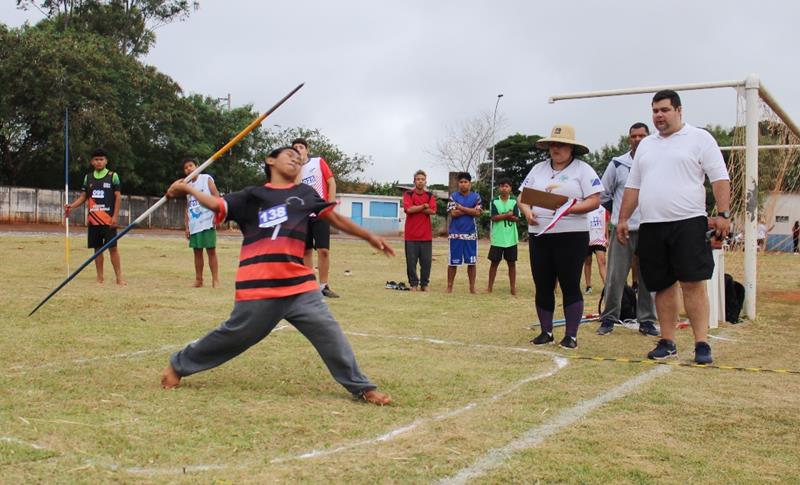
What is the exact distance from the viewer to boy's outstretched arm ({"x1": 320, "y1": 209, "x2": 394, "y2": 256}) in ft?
16.0

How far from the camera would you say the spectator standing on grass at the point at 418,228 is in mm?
12859

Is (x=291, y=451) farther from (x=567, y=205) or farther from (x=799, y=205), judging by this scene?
(x=799, y=205)

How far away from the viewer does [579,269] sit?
7.11 meters

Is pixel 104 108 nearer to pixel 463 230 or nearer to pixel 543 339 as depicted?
pixel 463 230

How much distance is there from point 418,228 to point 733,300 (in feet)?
17.3

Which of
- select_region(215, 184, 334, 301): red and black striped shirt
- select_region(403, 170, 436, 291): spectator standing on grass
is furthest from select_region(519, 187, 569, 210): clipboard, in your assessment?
select_region(403, 170, 436, 291): spectator standing on grass

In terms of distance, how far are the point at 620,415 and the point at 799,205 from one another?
81.7 feet

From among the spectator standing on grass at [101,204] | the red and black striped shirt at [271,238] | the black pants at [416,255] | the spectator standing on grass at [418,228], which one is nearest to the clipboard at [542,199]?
the red and black striped shirt at [271,238]

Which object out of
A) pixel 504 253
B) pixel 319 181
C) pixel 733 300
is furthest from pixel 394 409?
pixel 504 253

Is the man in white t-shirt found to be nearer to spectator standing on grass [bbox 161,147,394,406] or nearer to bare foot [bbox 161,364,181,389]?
spectator standing on grass [bbox 161,147,394,406]

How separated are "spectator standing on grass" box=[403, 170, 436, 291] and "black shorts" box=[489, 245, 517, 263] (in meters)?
1.06

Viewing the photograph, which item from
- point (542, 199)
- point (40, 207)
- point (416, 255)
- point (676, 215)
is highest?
point (40, 207)

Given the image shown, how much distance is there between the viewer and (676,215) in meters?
6.44

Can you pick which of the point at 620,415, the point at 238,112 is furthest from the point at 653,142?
the point at 238,112
